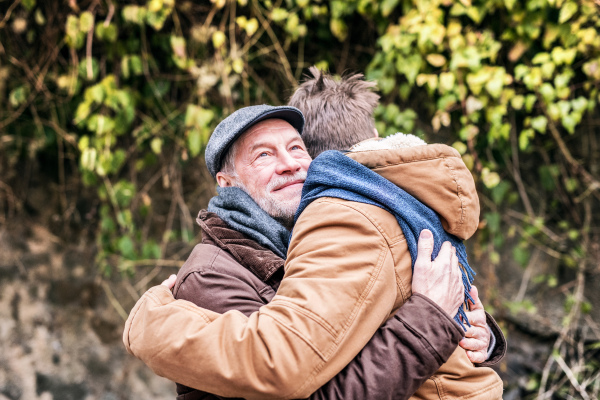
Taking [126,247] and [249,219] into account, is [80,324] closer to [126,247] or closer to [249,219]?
[126,247]

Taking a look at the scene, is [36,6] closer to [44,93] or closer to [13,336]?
[44,93]

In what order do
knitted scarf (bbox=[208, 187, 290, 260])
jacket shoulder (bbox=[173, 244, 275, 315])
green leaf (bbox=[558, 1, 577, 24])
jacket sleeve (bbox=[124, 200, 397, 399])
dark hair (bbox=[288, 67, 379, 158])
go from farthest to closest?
green leaf (bbox=[558, 1, 577, 24]), dark hair (bbox=[288, 67, 379, 158]), knitted scarf (bbox=[208, 187, 290, 260]), jacket shoulder (bbox=[173, 244, 275, 315]), jacket sleeve (bbox=[124, 200, 397, 399])

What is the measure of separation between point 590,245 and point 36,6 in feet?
11.5

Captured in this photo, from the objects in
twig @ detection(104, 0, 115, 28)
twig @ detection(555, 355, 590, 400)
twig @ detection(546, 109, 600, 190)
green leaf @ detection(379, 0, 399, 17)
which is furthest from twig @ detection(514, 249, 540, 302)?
twig @ detection(104, 0, 115, 28)

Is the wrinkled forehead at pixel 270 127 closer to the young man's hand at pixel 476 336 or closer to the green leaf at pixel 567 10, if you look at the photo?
the young man's hand at pixel 476 336

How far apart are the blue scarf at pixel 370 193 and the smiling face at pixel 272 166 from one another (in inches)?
16.2

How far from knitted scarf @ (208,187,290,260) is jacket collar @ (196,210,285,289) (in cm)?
2

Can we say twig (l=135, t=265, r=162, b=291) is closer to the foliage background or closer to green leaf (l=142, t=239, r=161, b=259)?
the foliage background

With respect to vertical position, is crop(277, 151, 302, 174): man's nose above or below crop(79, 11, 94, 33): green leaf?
below

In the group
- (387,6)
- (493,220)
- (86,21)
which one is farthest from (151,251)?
(493,220)

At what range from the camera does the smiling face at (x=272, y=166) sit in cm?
165

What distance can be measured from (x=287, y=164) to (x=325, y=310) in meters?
0.73


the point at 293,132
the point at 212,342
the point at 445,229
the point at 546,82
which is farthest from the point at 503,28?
the point at 212,342

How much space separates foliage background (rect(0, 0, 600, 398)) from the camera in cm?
253
